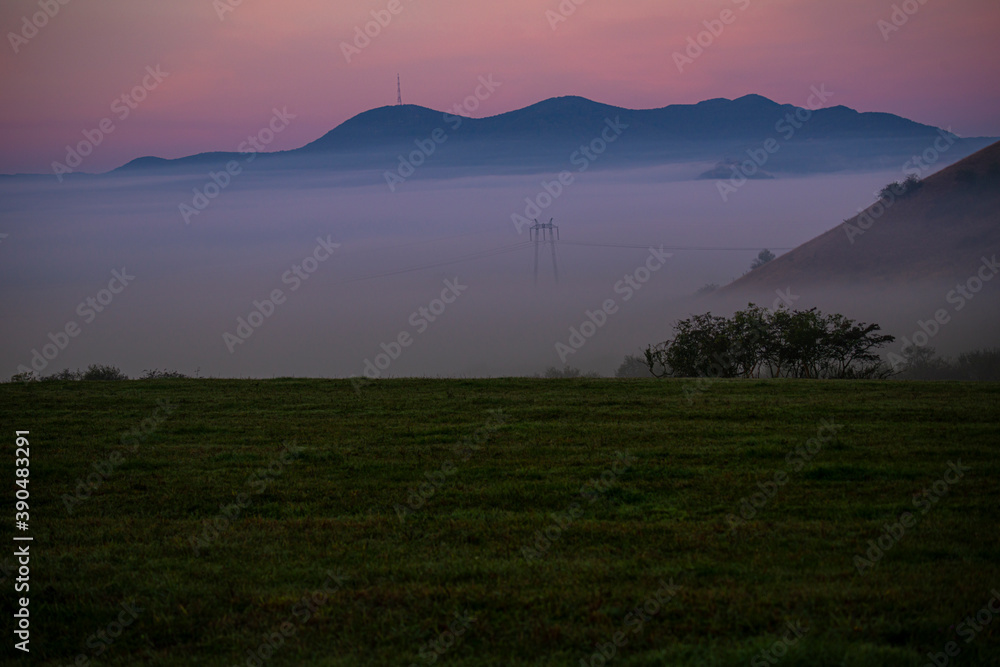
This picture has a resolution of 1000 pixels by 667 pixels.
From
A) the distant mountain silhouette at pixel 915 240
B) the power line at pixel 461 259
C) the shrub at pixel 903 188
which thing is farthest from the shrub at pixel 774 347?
the power line at pixel 461 259

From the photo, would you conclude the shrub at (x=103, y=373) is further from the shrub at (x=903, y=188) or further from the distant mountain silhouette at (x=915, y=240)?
the shrub at (x=903, y=188)

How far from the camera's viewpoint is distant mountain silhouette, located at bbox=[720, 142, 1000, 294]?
3250 inches

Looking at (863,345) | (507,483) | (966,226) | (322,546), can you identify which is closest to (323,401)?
(507,483)

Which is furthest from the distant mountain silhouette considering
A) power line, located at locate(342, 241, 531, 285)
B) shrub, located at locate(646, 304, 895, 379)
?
power line, located at locate(342, 241, 531, 285)

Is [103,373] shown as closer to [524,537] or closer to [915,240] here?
[524,537]

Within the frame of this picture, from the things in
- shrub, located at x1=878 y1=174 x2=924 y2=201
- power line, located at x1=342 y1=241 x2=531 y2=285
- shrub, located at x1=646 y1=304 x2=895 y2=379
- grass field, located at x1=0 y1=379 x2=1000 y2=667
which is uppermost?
power line, located at x1=342 y1=241 x2=531 y2=285

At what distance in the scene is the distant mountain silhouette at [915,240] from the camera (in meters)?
82.6

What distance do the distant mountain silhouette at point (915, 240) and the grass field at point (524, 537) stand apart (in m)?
82.7

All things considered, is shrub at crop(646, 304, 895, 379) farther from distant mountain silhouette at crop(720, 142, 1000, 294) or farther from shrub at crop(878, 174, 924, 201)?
shrub at crop(878, 174, 924, 201)

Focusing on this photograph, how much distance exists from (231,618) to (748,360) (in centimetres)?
1774

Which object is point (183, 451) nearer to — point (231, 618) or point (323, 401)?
point (323, 401)

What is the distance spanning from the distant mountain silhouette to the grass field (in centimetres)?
8273

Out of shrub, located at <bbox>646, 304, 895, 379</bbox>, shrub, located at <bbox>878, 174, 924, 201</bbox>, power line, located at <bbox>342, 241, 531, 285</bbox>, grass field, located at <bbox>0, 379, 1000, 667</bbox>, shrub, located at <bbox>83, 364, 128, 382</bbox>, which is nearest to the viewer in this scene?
grass field, located at <bbox>0, 379, 1000, 667</bbox>

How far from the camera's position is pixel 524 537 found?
23.3 ft
